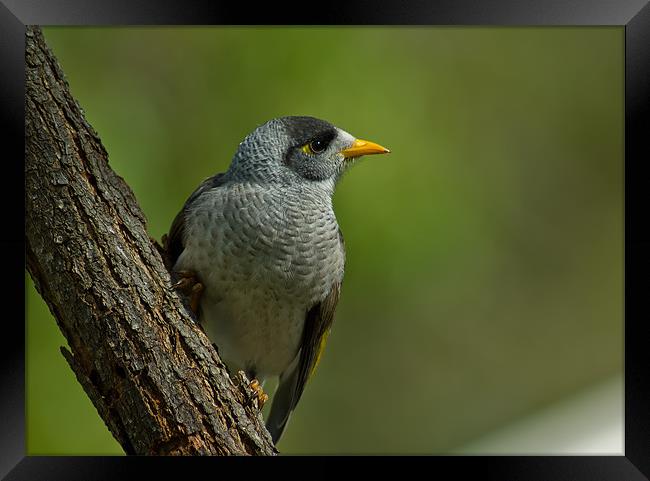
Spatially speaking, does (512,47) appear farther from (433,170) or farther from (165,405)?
(165,405)

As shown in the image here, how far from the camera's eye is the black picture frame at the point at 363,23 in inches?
119

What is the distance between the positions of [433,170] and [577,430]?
1663 millimetres

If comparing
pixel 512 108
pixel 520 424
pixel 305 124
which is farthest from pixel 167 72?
pixel 520 424

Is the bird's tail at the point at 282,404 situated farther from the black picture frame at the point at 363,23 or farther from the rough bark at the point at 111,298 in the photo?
the rough bark at the point at 111,298

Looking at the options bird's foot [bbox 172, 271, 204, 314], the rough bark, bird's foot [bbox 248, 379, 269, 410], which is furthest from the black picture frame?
bird's foot [bbox 172, 271, 204, 314]

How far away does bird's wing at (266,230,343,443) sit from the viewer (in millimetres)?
3811

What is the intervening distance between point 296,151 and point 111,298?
134 centimetres

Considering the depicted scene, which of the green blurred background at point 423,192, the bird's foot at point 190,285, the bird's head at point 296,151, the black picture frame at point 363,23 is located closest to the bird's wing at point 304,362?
the green blurred background at point 423,192

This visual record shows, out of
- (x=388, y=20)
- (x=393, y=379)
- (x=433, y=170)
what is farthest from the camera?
(x=393, y=379)

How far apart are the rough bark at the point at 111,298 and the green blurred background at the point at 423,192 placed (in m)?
0.80

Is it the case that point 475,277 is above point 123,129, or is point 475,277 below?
below

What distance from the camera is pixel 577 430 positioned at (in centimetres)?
372

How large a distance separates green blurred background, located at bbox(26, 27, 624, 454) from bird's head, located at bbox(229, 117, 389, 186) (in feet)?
0.55

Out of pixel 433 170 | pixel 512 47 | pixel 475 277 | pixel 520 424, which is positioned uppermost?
pixel 512 47
